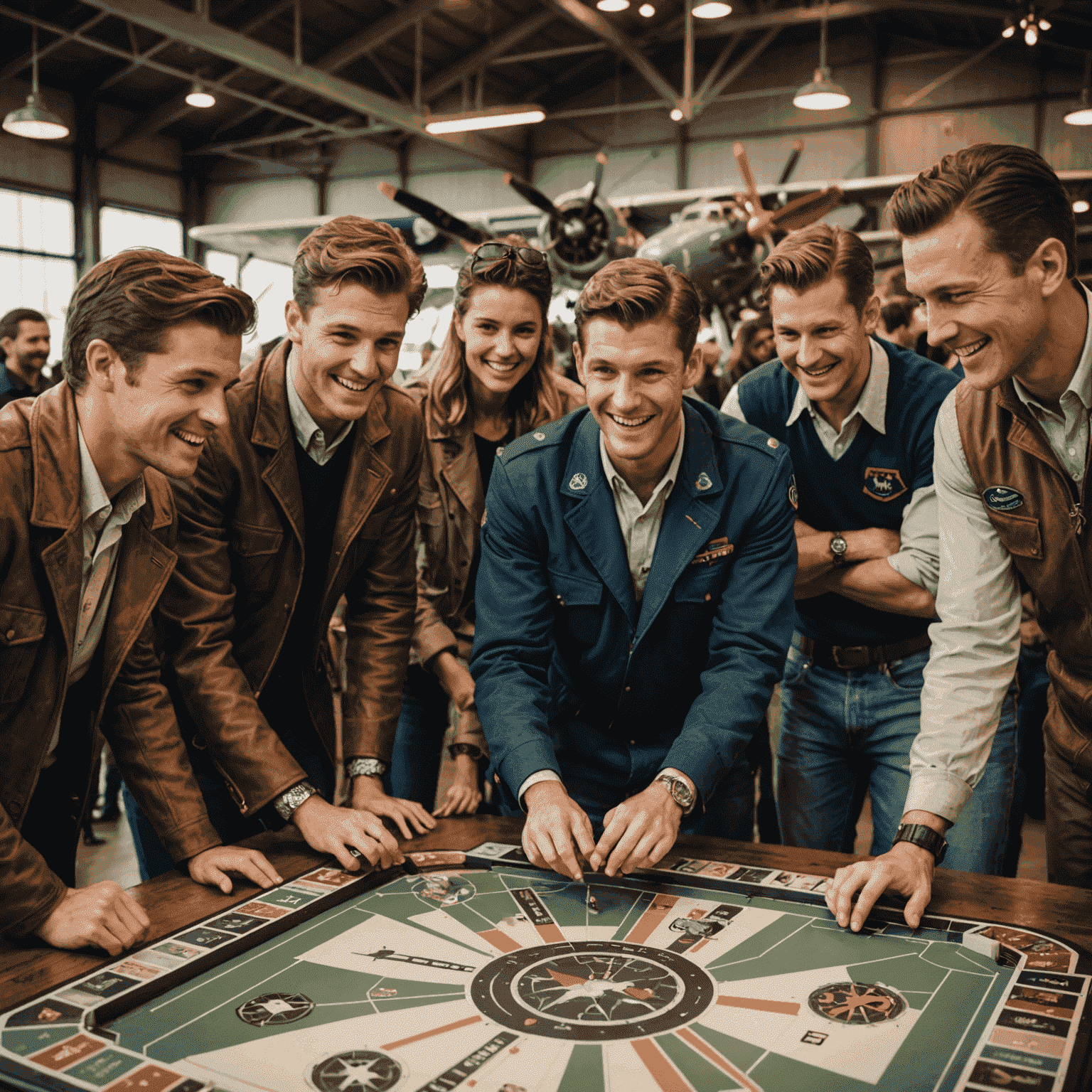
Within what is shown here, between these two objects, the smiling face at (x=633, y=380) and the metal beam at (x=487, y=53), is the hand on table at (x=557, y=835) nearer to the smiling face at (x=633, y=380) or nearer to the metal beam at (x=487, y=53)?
the smiling face at (x=633, y=380)

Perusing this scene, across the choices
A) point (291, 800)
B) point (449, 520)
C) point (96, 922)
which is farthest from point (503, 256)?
point (96, 922)

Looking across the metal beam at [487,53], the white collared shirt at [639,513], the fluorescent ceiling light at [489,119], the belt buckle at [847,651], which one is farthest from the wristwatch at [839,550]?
the metal beam at [487,53]

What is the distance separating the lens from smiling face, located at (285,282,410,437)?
Result: 2.02 m

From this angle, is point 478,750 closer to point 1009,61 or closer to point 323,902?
point 323,902

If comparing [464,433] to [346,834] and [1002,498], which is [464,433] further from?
[1002,498]

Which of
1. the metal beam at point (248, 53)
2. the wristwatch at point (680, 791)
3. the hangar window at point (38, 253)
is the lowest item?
the wristwatch at point (680, 791)

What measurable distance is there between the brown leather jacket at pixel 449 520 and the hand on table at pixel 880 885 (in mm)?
1189

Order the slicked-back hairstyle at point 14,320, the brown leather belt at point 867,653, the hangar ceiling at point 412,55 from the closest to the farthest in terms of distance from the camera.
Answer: the brown leather belt at point 867,653, the slicked-back hairstyle at point 14,320, the hangar ceiling at point 412,55

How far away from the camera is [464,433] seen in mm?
2674

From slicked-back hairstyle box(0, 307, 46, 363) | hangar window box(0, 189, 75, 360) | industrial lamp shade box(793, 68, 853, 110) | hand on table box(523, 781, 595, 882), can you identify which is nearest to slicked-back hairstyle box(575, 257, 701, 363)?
hand on table box(523, 781, 595, 882)

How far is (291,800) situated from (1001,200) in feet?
4.94

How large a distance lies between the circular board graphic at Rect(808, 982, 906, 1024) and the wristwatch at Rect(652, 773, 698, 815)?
454 millimetres

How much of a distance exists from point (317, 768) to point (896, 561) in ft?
4.29

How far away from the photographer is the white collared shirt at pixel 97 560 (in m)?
1.72
